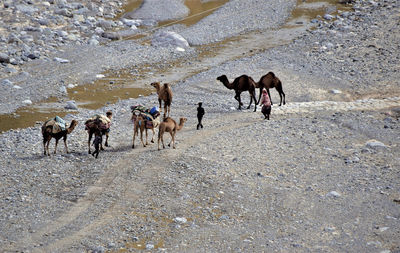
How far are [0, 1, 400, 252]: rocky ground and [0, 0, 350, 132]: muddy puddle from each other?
1563 millimetres

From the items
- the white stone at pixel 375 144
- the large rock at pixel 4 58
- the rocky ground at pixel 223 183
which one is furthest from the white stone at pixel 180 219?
the large rock at pixel 4 58

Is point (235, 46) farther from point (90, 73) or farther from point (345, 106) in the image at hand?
point (345, 106)

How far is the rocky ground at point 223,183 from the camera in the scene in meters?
14.3

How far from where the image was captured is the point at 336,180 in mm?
17344

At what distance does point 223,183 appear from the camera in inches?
663

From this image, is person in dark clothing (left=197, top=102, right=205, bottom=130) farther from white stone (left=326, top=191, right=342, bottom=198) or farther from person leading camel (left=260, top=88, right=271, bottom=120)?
white stone (left=326, top=191, right=342, bottom=198)

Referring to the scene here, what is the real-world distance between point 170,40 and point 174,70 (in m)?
4.07

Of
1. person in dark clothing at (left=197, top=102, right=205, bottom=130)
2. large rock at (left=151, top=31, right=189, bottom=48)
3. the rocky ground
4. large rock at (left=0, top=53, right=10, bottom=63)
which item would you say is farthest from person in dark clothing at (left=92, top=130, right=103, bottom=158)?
large rock at (left=151, top=31, right=189, bottom=48)

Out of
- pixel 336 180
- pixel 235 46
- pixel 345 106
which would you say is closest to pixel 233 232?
pixel 336 180

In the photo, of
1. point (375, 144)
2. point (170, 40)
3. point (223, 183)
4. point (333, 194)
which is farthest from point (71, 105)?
point (333, 194)

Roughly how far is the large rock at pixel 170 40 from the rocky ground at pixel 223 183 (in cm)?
880

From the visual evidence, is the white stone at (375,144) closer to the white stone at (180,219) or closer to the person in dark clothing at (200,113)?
the person in dark clothing at (200,113)

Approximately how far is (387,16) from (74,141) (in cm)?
2393

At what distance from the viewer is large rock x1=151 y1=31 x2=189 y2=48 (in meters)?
34.0
